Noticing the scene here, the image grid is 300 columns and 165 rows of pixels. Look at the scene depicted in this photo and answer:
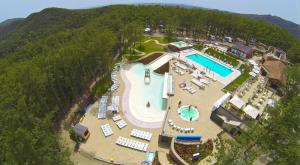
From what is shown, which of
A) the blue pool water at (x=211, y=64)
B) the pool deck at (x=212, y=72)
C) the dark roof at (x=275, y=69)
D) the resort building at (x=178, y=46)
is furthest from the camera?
the resort building at (x=178, y=46)

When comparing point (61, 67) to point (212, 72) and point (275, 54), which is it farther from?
point (275, 54)

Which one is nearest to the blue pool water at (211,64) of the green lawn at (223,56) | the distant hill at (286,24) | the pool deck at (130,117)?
the green lawn at (223,56)

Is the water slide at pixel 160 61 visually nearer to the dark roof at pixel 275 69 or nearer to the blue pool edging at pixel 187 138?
the blue pool edging at pixel 187 138

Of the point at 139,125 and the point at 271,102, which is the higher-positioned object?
the point at 271,102

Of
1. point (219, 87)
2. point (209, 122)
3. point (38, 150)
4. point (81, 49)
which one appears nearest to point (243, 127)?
point (209, 122)

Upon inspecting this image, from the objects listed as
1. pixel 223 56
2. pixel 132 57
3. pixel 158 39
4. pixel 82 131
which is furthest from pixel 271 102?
pixel 158 39

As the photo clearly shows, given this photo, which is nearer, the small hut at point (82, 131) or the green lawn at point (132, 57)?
the small hut at point (82, 131)
